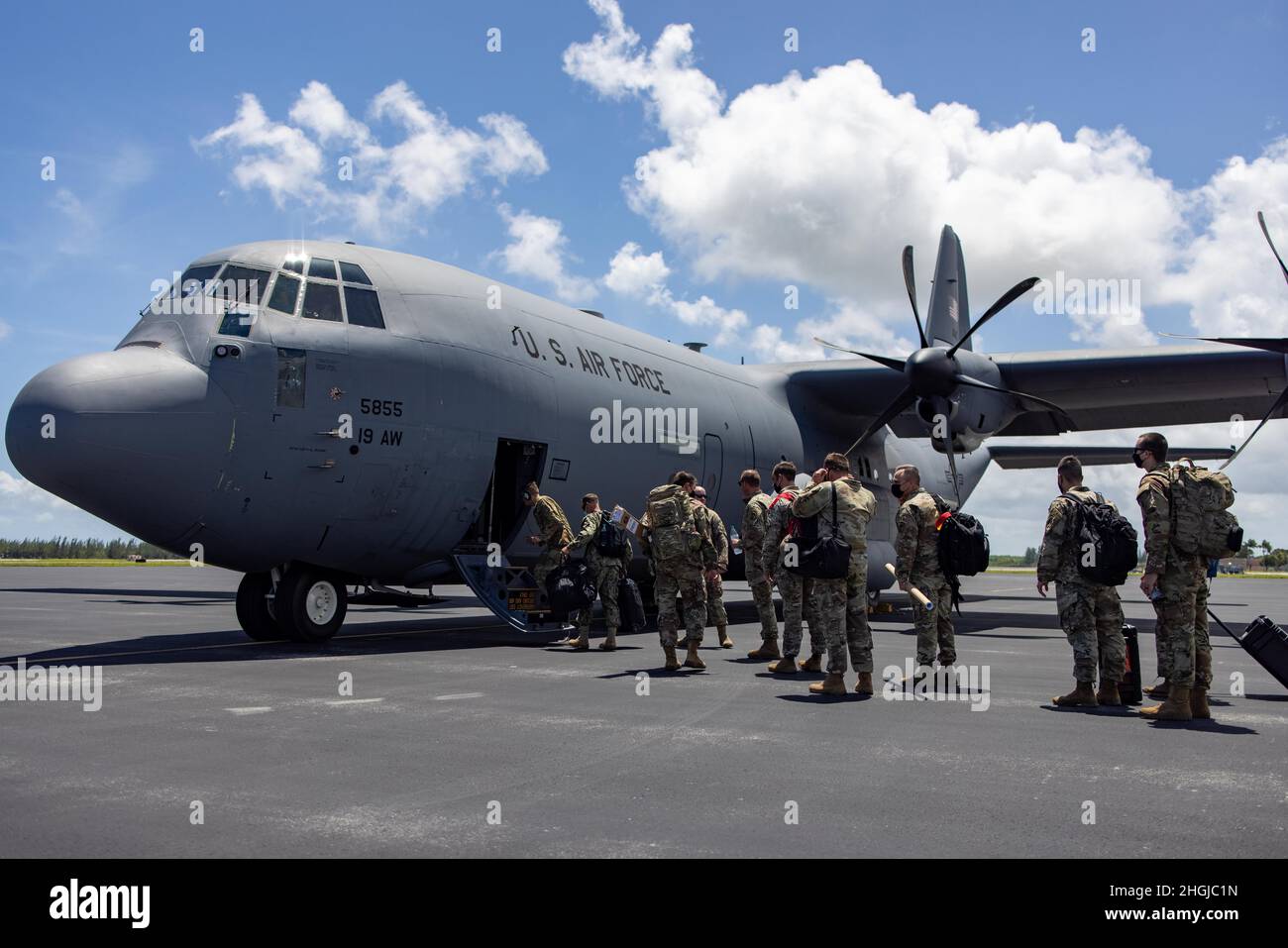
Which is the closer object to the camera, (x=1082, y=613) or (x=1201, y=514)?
(x=1201, y=514)

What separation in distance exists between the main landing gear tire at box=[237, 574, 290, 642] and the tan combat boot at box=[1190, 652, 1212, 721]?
9.42m

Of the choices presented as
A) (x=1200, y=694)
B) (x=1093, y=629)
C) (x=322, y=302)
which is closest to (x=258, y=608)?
Answer: (x=322, y=302)

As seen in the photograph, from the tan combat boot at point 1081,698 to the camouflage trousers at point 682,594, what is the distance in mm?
3415

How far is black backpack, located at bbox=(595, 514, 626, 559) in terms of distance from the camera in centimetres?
1211

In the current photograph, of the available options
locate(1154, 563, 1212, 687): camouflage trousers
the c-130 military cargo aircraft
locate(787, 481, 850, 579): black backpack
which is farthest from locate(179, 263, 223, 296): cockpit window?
locate(1154, 563, 1212, 687): camouflage trousers

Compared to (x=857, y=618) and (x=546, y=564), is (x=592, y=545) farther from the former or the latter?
(x=857, y=618)

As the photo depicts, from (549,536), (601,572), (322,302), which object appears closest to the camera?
(322,302)

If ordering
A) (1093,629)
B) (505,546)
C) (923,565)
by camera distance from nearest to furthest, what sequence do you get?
(1093,629) → (923,565) → (505,546)

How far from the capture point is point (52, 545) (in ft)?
348

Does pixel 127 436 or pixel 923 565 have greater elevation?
pixel 127 436

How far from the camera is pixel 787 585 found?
421 inches

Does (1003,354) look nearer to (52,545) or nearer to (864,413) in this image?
(864,413)

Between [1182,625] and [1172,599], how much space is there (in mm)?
205
